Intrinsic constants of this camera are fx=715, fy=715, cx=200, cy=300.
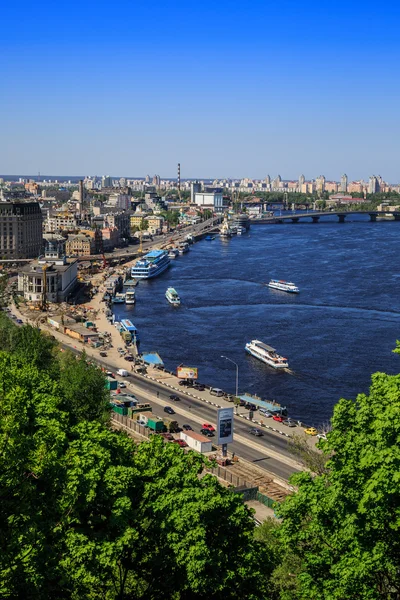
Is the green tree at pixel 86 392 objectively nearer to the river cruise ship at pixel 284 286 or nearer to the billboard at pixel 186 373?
→ the billboard at pixel 186 373

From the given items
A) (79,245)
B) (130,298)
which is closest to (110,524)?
(130,298)

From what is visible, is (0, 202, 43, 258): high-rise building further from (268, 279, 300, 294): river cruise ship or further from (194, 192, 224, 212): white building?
(194, 192, 224, 212): white building

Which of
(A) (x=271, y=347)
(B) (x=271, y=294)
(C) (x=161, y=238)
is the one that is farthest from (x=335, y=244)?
(A) (x=271, y=347)

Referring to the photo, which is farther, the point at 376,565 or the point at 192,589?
the point at 192,589

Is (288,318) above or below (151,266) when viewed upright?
below

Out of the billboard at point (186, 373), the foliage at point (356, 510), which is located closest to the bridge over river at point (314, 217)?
the billboard at point (186, 373)

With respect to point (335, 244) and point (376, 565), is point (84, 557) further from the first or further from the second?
point (335, 244)

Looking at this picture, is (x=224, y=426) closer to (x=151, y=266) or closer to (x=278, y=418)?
(x=278, y=418)

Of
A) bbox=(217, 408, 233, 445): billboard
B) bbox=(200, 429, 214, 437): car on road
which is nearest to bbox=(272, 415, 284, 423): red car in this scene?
bbox=(200, 429, 214, 437): car on road
